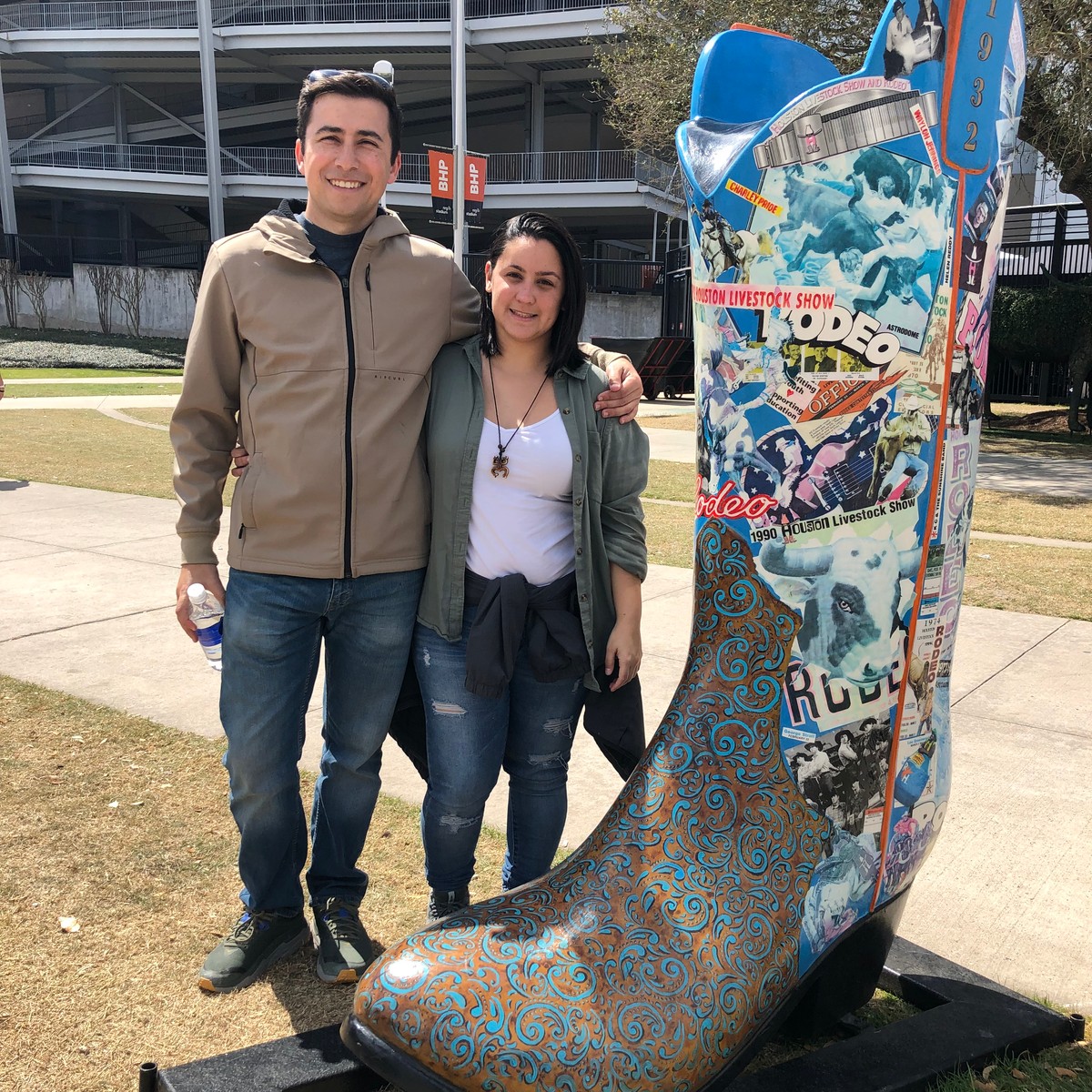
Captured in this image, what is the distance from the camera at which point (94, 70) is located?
35.8 m

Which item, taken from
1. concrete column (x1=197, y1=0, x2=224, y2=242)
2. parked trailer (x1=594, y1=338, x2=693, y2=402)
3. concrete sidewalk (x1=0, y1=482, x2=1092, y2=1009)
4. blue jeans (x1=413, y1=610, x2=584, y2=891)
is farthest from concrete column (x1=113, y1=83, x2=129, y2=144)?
blue jeans (x1=413, y1=610, x2=584, y2=891)

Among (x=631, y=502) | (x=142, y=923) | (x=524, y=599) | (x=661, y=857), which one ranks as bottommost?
(x=142, y=923)

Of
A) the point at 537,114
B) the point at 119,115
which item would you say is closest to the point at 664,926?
the point at 537,114

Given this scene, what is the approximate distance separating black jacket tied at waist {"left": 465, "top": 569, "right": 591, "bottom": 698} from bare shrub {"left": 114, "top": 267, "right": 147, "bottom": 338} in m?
31.6

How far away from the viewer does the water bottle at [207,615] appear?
94.7 inches

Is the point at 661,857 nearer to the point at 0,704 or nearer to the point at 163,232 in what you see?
the point at 0,704

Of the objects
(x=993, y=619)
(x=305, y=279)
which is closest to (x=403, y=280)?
(x=305, y=279)

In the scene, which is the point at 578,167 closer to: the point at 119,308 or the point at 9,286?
the point at 119,308

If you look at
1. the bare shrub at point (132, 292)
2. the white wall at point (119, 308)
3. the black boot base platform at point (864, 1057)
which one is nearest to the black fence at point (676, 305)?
the white wall at point (119, 308)

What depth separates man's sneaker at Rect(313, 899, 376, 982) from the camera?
97.0 inches

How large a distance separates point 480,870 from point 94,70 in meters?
39.4

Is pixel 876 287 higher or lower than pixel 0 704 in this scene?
higher

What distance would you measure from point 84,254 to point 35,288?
2230 mm

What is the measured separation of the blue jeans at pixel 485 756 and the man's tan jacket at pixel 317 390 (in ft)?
0.85
